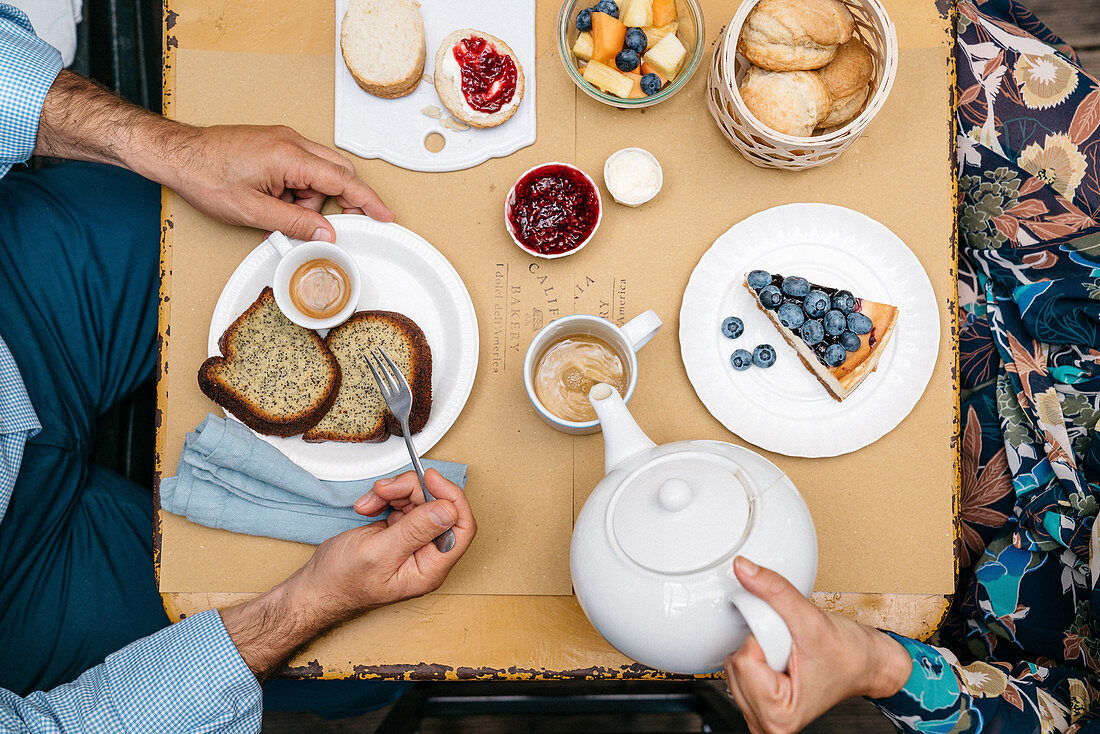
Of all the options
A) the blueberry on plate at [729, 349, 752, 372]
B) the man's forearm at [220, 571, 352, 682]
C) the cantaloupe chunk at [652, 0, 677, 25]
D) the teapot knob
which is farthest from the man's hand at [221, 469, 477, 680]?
the cantaloupe chunk at [652, 0, 677, 25]

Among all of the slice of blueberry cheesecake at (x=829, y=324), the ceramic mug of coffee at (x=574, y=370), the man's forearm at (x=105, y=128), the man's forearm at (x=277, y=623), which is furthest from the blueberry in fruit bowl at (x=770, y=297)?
the man's forearm at (x=105, y=128)

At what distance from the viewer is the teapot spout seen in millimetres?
937

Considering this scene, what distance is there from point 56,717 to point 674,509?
1001mm

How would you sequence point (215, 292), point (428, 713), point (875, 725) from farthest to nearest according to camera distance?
point (875, 725)
point (428, 713)
point (215, 292)

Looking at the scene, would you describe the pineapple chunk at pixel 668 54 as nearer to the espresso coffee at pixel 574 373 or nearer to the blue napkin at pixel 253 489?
the espresso coffee at pixel 574 373

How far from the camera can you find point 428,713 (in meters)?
1.69

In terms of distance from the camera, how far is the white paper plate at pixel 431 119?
3.80ft

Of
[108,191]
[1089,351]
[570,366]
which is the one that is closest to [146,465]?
[108,191]

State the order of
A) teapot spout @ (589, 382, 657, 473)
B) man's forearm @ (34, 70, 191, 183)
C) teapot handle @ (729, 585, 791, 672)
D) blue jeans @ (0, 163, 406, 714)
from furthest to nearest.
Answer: blue jeans @ (0, 163, 406, 714) → man's forearm @ (34, 70, 191, 183) → teapot spout @ (589, 382, 657, 473) → teapot handle @ (729, 585, 791, 672)

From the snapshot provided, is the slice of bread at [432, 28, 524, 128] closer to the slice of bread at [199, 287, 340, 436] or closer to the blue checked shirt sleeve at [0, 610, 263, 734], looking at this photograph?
the slice of bread at [199, 287, 340, 436]

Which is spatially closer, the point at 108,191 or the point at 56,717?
the point at 56,717

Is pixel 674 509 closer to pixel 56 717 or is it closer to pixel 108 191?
pixel 56 717

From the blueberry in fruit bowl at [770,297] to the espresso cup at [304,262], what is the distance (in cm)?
64

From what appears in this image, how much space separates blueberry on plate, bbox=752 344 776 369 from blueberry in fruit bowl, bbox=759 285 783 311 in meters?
0.06
